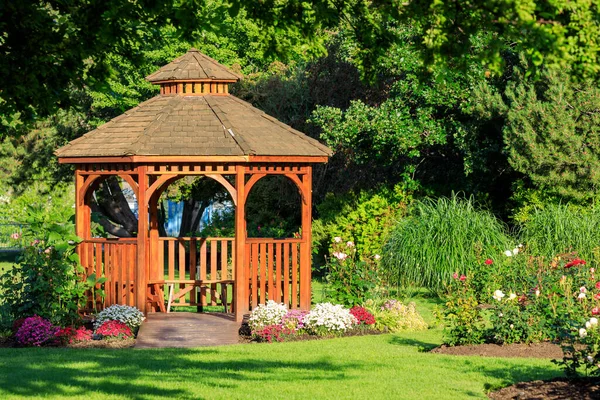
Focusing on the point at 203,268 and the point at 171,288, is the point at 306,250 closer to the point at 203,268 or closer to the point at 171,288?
the point at 203,268

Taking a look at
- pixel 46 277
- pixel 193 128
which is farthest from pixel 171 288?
pixel 46 277

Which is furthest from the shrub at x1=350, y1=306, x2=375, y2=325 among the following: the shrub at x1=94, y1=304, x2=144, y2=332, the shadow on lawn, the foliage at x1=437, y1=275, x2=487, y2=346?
the shrub at x1=94, y1=304, x2=144, y2=332

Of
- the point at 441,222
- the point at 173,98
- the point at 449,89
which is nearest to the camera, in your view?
the point at 173,98

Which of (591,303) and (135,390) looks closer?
(135,390)

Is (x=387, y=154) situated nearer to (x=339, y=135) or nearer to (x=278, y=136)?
(x=339, y=135)

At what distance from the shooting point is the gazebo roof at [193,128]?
15.1 m

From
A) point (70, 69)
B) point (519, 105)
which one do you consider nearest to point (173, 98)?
point (519, 105)

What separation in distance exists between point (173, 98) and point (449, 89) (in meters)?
6.59

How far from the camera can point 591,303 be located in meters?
12.1

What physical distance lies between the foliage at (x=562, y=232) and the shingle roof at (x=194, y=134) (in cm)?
492

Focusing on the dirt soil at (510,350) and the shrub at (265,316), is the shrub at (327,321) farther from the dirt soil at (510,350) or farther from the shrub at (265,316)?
the dirt soil at (510,350)

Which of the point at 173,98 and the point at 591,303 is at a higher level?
the point at 173,98

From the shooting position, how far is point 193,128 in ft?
51.3

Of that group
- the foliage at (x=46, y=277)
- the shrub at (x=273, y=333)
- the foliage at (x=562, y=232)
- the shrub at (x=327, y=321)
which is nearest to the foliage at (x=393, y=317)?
the shrub at (x=327, y=321)
